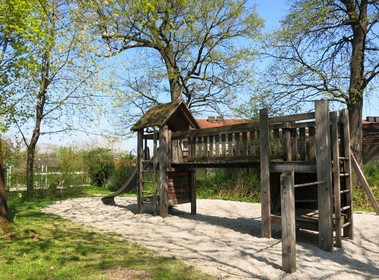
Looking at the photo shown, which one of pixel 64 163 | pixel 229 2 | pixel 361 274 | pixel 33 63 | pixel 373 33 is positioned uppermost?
pixel 229 2

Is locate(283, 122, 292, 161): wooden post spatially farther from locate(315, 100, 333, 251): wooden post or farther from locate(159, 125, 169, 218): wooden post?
locate(159, 125, 169, 218): wooden post

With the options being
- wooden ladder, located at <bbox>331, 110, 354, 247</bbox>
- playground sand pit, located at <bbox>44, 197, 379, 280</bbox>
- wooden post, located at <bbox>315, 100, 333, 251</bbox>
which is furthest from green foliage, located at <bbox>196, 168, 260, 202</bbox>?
wooden post, located at <bbox>315, 100, 333, 251</bbox>

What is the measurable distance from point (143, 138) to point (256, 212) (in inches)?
157

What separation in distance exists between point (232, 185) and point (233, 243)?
8.68 m

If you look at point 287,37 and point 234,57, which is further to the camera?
point 234,57

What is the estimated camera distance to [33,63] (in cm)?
835

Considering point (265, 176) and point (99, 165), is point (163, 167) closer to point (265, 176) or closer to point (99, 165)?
point (265, 176)

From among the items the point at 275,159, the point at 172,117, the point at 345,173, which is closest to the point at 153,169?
the point at 172,117

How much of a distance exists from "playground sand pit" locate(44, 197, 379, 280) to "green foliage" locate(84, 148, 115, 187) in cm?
799

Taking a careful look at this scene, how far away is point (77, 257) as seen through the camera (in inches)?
198

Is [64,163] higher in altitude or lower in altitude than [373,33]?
lower

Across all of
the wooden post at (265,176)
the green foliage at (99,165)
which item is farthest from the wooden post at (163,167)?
Answer: the green foliage at (99,165)

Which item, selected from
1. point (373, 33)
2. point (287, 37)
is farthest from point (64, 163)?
point (373, 33)

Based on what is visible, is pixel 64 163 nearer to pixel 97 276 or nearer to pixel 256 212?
pixel 256 212
